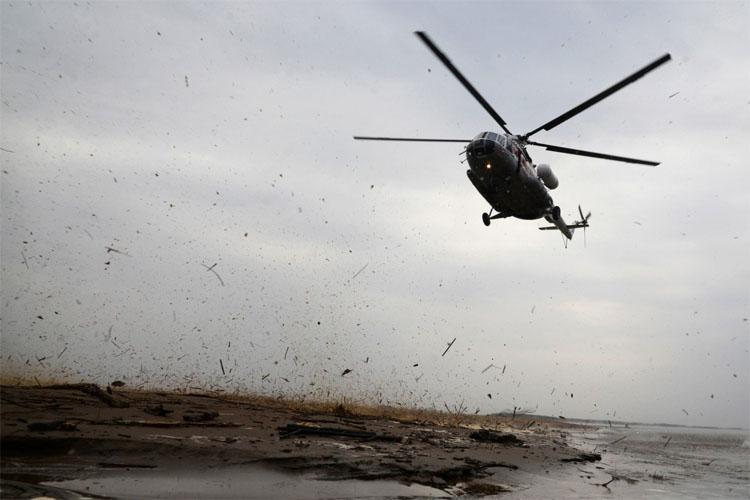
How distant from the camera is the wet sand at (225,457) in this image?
705 cm

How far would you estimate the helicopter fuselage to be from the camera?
17484mm

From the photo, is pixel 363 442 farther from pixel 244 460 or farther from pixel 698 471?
pixel 698 471

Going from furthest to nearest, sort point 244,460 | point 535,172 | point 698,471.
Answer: point 535,172 → point 698,471 → point 244,460

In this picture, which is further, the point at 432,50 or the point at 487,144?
the point at 487,144

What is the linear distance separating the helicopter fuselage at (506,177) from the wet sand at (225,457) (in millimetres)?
9040

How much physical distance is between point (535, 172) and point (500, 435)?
1004 centimetres

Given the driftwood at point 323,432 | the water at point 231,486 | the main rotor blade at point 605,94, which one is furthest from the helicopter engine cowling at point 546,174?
the water at point 231,486

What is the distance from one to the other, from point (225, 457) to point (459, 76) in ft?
40.0

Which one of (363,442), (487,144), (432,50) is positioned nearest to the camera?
(363,442)

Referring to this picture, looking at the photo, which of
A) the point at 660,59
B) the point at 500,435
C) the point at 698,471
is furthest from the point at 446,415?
the point at 660,59

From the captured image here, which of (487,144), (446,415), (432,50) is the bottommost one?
(446,415)

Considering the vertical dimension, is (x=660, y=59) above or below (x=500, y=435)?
above

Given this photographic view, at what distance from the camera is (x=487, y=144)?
683 inches

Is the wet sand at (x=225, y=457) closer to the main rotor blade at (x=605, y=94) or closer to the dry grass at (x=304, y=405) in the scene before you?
the dry grass at (x=304, y=405)
